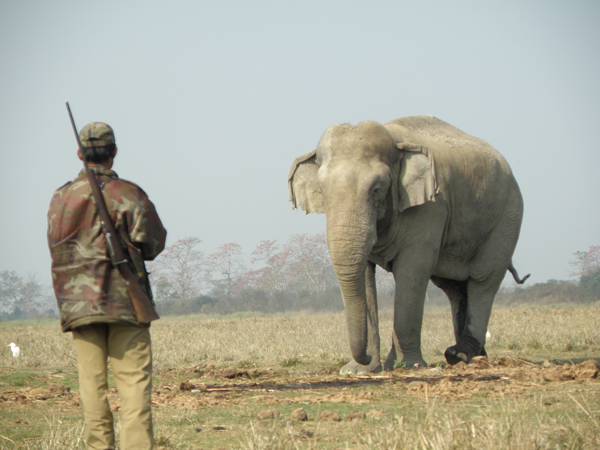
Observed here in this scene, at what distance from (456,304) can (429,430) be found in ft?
25.7

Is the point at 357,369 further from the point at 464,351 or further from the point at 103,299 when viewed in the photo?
the point at 103,299

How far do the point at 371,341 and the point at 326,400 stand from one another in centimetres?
328

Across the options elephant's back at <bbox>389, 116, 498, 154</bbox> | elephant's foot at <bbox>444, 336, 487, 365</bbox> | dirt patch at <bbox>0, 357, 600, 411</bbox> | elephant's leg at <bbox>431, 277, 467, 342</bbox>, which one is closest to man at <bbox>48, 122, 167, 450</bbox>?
dirt patch at <bbox>0, 357, 600, 411</bbox>

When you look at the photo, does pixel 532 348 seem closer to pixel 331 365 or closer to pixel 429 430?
pixel 331 365

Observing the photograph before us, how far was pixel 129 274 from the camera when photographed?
4.37m

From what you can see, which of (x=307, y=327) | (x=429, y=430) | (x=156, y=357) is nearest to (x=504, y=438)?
(x=429, y=430)

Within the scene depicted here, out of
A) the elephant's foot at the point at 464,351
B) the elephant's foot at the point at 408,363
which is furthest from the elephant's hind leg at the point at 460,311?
the elephant's foot at the point at 408,363

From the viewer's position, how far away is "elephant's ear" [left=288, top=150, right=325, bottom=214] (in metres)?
10.2

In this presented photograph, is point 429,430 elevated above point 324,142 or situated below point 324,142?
below

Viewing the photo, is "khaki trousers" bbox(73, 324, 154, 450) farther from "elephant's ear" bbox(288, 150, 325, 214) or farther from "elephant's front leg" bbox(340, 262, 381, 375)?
"elephant's ear" bbox(288, 150, 325, 214)

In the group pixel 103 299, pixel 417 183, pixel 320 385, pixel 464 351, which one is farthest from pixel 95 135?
pixel 464 351

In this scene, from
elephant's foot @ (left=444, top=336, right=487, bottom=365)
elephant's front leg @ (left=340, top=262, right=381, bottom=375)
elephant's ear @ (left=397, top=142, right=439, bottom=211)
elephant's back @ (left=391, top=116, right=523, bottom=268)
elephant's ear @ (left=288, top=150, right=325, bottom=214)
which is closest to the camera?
elephant's front leg @ (left=340, top=262, right=381, bottom=375)

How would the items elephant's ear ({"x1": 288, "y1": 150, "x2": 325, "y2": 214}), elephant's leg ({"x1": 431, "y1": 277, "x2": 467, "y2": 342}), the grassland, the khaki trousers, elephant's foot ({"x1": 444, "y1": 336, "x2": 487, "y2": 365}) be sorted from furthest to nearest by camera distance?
elephant's leg ({"x1": 431, "y1": 277, "x2": 467, "y2": 342}), elephant's foot ({"x1": 444, "y1": 336, "x2": 487, "y2": 365}), elephant's ear ({"x1": 288, "y1": 150, "x2": 325, "y2": 214}), the grassland, the khaki trousers

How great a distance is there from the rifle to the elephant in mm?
4700
